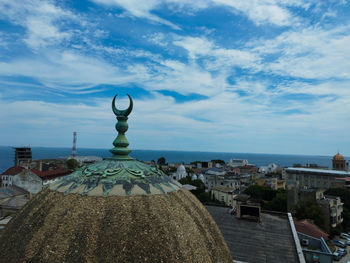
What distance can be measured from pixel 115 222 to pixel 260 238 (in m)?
15.1

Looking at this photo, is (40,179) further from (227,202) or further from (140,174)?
(140,174)

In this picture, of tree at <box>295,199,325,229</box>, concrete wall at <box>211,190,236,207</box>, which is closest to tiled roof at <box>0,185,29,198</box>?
concrete wall at <box>211,190,236,207</box>

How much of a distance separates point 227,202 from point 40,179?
120 feet

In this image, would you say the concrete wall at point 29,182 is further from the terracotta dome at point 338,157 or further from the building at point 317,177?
the terracotta dome at point 338,157

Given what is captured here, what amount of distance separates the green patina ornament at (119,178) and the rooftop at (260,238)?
38.1 feet

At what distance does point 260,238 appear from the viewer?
15820mm

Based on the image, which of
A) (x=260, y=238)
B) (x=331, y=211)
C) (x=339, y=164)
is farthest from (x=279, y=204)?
(x=339, y=164)

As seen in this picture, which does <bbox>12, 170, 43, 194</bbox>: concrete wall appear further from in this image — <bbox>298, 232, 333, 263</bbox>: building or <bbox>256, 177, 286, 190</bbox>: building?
<bbox>256, 177, 286, 190</bbox>: building

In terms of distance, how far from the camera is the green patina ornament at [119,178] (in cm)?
391

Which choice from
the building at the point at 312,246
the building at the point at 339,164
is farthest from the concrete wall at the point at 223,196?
the building at the point at 339,164

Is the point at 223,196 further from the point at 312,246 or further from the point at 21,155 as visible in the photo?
the point at 21,155

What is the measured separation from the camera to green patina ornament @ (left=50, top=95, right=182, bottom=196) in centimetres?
391

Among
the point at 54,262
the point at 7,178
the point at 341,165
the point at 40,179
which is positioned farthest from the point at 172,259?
the point at 341,165

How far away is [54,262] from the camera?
3.13 m
